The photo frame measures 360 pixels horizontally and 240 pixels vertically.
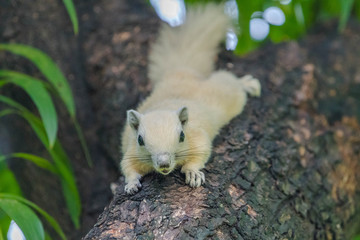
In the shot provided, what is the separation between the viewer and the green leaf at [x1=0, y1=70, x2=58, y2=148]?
2357 mm

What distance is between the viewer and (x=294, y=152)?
2533 mm

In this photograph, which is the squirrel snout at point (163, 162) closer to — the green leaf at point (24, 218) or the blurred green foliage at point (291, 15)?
the green leaf at point (24, 218)

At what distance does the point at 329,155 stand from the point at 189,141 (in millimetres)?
916

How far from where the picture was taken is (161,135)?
2070mm

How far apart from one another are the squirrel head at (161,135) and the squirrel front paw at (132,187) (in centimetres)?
13

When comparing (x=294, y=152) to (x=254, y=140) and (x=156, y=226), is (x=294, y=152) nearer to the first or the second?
(x=254, y=140)

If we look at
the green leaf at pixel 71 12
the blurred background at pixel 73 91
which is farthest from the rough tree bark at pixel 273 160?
the green leaf at pixel 71 12

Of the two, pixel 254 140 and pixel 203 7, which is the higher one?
pixel 203 7

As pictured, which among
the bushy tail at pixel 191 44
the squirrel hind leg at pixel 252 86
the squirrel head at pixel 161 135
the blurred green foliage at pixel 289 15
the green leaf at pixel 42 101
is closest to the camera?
the squirrel head at pixel 161 135

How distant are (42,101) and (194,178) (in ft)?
3.22

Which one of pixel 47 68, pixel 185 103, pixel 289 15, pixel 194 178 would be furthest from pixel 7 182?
pixel 289 15

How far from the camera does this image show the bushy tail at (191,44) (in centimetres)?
313

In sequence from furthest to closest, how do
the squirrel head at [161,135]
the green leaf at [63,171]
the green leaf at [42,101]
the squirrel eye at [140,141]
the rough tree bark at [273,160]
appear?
1. the green leaf at [63,171]
2. the green leaf at [42,101]
3. the squirrel eye at [140,141]
4. the squirrel head at [161,135]
5. the rough tree bark at [273,160]

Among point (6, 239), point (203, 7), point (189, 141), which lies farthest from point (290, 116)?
point (6, 239)
